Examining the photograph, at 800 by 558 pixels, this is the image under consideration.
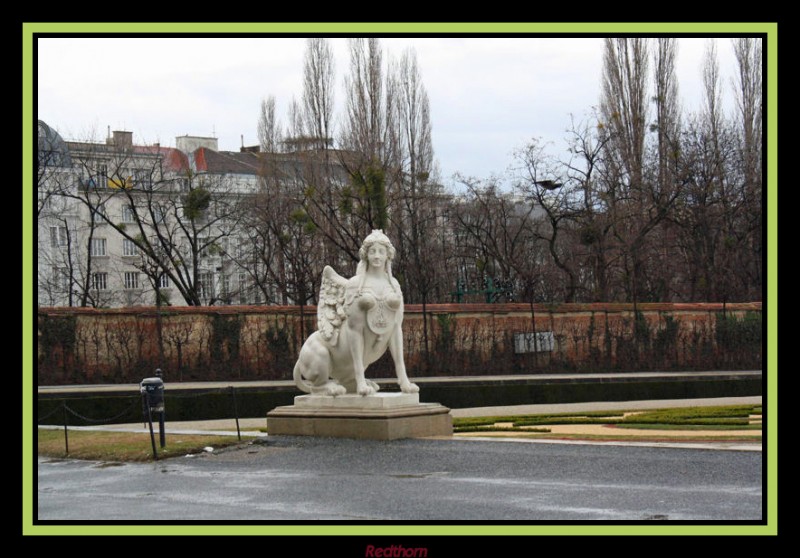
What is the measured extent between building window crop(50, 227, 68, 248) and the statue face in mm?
47209

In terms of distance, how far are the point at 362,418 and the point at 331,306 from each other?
188 centimetres

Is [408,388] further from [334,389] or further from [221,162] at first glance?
[221,162]

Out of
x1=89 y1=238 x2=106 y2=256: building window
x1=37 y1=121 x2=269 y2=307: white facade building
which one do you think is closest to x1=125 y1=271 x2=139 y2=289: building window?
x1=37 y1=121 x2=269 y2=307: white facade building

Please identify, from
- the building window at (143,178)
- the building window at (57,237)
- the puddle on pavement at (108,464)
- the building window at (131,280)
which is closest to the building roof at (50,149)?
the building window at (143,178)

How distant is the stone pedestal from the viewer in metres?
17.5

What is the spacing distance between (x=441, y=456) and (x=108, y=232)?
62873 millimetres

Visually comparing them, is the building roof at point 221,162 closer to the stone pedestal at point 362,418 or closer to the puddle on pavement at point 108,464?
the stone pedestal at point 362,418

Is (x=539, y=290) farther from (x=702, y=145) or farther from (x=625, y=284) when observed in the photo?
(x=702, y=145)

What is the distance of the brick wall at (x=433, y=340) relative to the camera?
119ft

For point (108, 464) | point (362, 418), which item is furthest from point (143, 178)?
point (108, 464)

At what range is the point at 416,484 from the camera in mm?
13117

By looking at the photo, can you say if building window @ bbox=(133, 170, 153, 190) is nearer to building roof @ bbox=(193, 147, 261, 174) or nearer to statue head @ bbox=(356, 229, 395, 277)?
building roof @ bbox=(193, 147, 261, 174)

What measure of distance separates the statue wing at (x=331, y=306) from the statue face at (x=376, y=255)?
0.52m

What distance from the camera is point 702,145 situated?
49.2 meters
